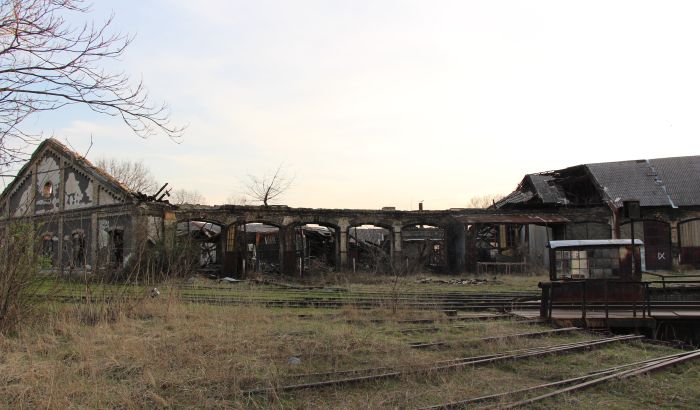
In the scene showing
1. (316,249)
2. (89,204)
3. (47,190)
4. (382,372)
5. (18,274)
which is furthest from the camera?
(316,249)

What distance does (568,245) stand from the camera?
14289 millimetres

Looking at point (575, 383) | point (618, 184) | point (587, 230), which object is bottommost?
point (575, 383)

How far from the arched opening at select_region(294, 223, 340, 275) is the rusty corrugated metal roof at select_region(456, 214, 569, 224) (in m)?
7.73

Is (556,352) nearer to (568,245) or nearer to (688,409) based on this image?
(688,409)

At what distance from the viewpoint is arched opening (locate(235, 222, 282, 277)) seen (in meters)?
28.6

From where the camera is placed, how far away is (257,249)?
35.1 m

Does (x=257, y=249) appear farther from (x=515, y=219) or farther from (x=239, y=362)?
(x=239, y=362)

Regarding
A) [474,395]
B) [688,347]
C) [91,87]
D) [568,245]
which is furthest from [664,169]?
[91,87]

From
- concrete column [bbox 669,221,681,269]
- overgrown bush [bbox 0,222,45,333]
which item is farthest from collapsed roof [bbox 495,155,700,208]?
overgrown bush [bbox 0,222,45,333]

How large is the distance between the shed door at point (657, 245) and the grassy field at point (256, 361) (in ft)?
74.6

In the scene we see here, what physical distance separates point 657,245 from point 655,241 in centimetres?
Result: 24

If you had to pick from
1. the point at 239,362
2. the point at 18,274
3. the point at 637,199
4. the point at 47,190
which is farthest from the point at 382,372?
the point at 47,190

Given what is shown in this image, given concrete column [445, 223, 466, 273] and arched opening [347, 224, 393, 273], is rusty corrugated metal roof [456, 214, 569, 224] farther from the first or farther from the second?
arched opening [347, 224, 393, 273]

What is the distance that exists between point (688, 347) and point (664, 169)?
26.4 meters
